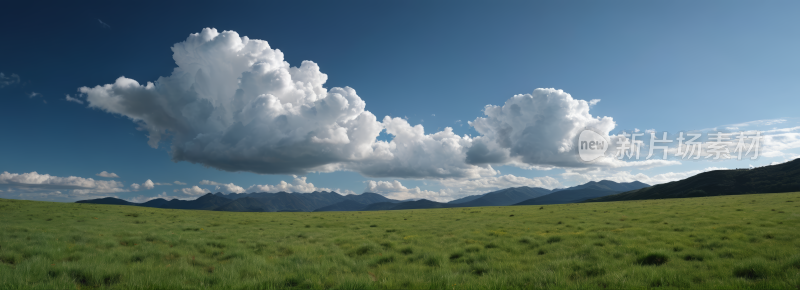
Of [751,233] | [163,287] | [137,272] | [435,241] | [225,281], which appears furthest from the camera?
[435,241]

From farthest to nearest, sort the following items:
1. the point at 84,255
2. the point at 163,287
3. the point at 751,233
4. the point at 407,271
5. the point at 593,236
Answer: the point at 593,236 → the point at 751,233 → the point at 84,255 → the point at 407,271 → the point at 163,287

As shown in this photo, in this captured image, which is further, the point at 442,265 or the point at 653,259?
the point at 442,265

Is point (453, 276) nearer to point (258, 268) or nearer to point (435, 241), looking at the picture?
point (258, 268)

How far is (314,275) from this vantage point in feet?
30.0

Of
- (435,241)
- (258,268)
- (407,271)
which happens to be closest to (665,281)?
(407,271)

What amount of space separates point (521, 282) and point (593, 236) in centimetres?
1096

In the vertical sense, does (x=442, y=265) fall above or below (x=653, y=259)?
below

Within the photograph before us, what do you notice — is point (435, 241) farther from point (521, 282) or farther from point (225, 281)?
point (225, 281)

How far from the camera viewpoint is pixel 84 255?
38.7 feet

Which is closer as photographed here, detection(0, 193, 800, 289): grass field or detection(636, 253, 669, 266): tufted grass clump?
detection(0, 193, 800, 289): grass field

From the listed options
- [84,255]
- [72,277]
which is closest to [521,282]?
[72,277]

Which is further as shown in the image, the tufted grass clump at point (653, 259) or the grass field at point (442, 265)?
the tufted grass clump at point (653, 259)

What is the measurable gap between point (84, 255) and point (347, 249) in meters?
10.2

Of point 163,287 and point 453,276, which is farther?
point 453,276
